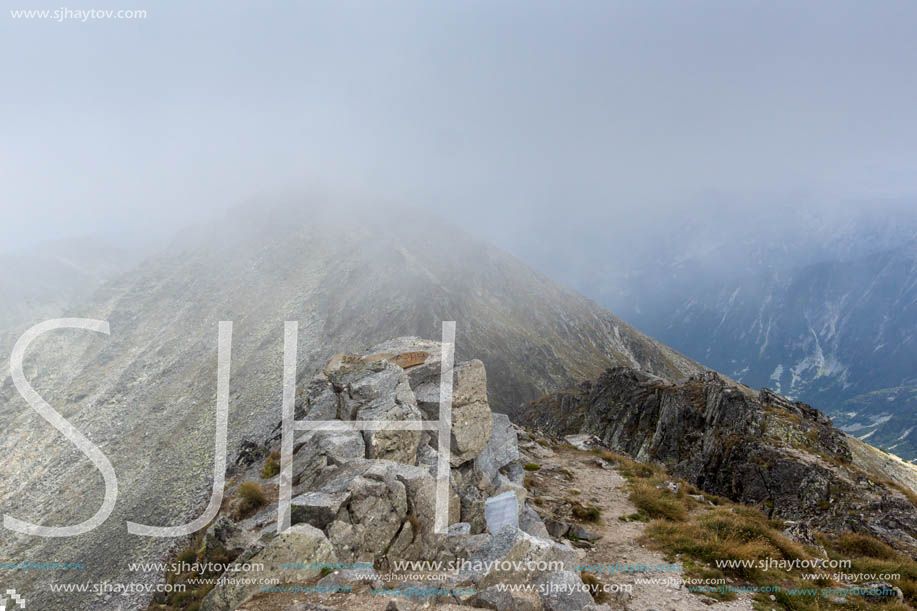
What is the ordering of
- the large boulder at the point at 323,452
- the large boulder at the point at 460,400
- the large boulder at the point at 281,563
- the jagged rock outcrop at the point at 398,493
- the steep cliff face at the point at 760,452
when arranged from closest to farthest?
the large boulder at the point at 281,563
the jagged rock outcrop at the point at 398,493
the large boulder at the point at 323,452
the large boulder at the point at 460,400
the steep cliff face at the point at 760,452

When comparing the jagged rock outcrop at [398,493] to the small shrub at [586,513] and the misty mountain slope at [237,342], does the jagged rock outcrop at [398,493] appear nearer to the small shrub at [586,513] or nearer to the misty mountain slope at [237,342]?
the small shrub at [586,513]

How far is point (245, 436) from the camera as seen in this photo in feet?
216

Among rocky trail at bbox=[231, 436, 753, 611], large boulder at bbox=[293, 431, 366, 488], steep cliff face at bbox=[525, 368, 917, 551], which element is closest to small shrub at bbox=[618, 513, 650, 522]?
rocky trail at bbox=[231, 436, 753, 611]

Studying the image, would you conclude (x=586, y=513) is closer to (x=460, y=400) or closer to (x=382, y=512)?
(x=460, y=400)

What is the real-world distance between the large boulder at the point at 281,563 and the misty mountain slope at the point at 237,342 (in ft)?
122

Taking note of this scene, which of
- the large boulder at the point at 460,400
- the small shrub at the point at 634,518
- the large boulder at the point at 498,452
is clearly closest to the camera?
the small shrub at the point at 634,518

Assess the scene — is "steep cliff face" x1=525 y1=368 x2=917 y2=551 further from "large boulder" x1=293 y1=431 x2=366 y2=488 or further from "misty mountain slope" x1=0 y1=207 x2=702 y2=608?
"misty mountain slope" x1=0 y1=207 x2=702 y2=608

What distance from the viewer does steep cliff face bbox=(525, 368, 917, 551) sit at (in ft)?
81.2

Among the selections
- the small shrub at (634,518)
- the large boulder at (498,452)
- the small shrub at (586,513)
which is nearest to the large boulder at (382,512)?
the large boulder at (498,452)

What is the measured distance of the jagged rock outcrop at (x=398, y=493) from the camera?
43.3ft

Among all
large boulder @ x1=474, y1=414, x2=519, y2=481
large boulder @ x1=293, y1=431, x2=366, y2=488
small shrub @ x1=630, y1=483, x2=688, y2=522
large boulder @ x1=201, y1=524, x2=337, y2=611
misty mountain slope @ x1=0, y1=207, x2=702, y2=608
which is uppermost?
large boulder @ x1=201, y1=524, x2=337, y2=611

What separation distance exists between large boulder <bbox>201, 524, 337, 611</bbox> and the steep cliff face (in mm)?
27607

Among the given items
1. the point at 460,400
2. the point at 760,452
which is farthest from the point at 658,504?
the point at 760,452

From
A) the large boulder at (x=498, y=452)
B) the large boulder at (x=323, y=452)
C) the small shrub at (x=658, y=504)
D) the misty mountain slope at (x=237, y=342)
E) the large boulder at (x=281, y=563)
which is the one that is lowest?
the misty mountain slope at (x=237, y=342)
